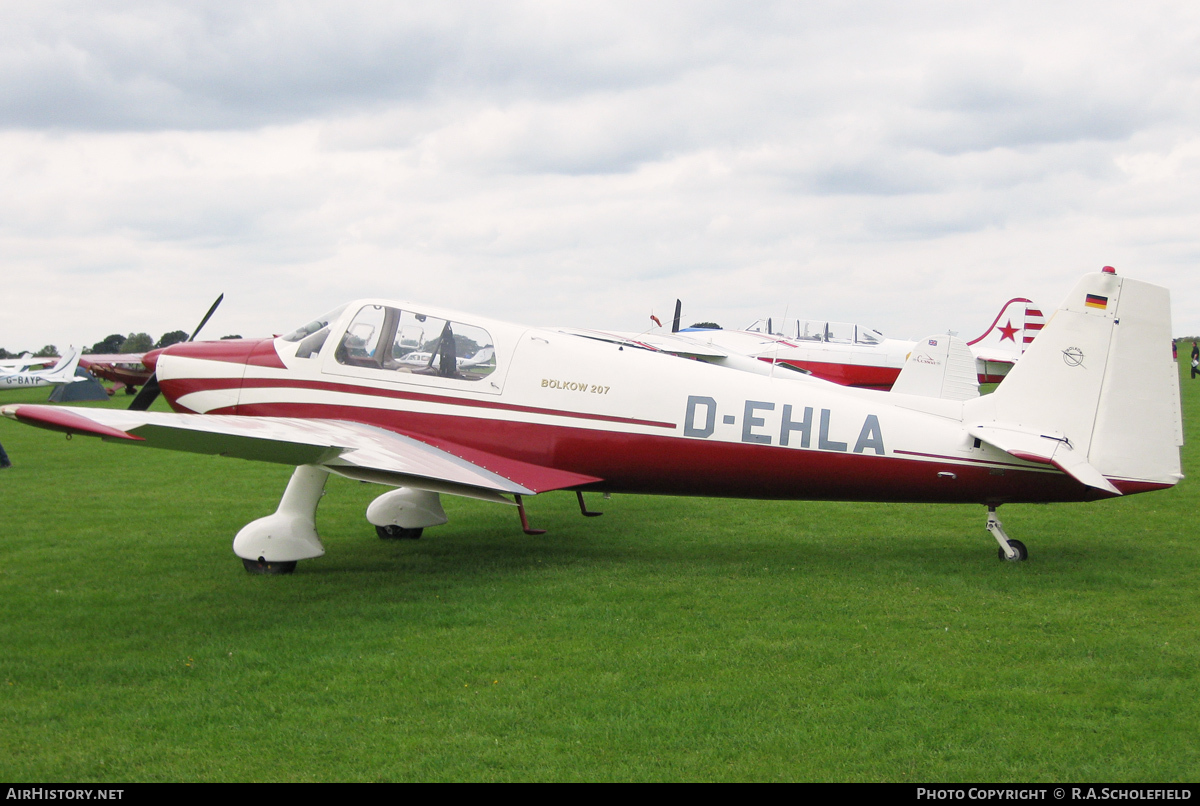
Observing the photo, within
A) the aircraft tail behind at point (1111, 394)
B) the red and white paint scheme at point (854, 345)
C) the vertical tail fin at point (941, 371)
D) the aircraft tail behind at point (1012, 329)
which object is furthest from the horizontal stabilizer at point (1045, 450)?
the aircraft tail behind at point (1012, 329)

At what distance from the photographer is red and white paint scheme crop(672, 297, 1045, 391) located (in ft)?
77.6

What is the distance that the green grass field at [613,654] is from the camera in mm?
3713

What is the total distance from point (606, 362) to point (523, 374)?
0.68 meters

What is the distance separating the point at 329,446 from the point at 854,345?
2040 cm

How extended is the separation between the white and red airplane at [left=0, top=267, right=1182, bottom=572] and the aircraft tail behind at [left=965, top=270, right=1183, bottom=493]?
0.01m

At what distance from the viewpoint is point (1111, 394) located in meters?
6.55

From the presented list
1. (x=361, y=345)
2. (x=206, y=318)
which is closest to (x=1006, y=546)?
(x=361, y=345)

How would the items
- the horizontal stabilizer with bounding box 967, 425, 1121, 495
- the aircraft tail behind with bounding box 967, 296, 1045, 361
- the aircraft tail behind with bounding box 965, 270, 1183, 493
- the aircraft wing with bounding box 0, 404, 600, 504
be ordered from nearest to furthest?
the aircraft wing with bounding box 0, 404, 600, 504 < the horizontal stabilizer with bounding box 967, 425, 1121, 495 < the aircraft tail behind with bounding box 965, 270, 1183, 493 < the aircraft tail behind with bounding box 967, 296, 1045, 361

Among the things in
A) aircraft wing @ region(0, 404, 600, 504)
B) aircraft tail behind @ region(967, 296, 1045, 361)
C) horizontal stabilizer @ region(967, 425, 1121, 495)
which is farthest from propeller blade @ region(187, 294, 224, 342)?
aircraft tail behind @ region(967, 296, 1045, 361)

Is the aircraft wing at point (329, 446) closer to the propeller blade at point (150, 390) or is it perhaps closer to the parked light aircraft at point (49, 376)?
the propeller blade at point (150, 390)

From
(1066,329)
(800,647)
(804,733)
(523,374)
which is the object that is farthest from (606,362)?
(804,733)

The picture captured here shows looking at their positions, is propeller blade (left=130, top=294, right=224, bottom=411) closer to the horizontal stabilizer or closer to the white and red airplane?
the white and red airplane

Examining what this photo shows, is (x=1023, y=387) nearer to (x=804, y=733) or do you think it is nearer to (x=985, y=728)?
(x=985, y=728)

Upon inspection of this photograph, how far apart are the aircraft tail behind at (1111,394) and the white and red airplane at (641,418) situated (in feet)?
0.04
